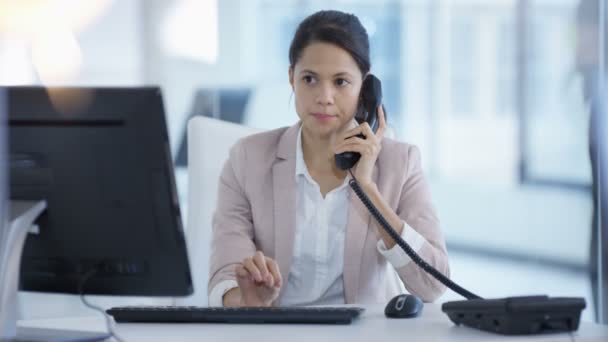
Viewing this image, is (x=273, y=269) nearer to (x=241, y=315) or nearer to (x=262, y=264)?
(x=262, y=264)

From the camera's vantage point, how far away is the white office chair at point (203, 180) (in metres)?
2.03

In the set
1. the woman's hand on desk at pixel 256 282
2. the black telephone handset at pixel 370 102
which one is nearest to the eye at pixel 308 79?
the black telephone handset at pixel 370 102

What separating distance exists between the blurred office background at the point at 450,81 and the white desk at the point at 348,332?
3552 mm

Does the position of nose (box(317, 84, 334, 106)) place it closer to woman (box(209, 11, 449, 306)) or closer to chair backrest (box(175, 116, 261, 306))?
woman (box(209, 11, 449, 306))

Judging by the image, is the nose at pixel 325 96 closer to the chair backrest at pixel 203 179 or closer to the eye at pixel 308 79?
the eye at pixel 308 79

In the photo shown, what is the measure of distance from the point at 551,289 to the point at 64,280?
3.89 m

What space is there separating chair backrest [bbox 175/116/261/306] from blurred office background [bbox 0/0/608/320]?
9.83ft

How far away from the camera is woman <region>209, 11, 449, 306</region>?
1.82 m

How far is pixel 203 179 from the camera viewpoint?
2033 mm

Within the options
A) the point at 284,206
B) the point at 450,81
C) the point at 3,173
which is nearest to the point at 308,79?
the point at 284,206

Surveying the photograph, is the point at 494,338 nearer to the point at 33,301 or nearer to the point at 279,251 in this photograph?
the point at 279,251

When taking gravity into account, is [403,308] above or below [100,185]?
below

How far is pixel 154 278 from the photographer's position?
1.33 m

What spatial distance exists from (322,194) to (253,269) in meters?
0.41
